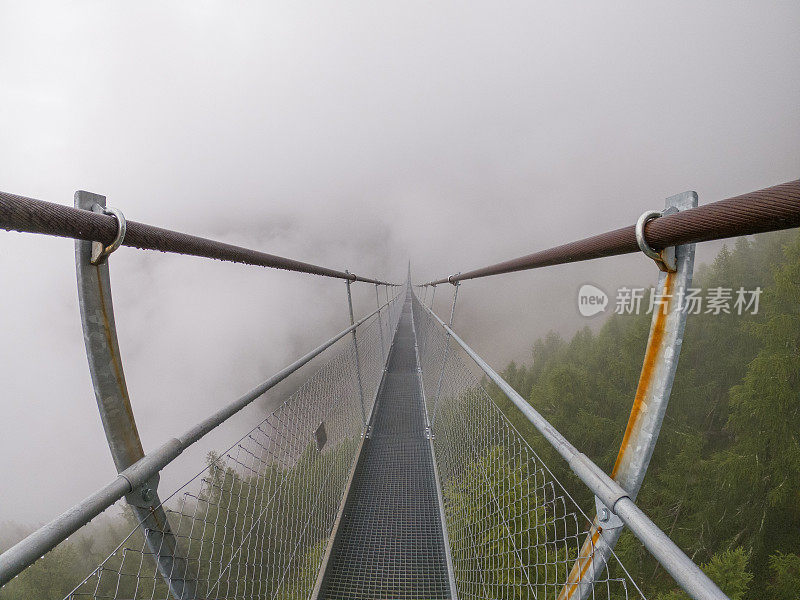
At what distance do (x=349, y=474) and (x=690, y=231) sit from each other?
2446mm

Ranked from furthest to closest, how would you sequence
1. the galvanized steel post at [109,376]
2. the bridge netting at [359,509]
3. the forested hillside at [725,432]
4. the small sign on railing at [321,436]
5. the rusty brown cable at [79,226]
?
1. the forested hillside at [725,432]
2. the small sign on railing at [321,436]
3. the bridge netting at [359,509]
4. the galvanized steel post at [109,376]
5. the rusty brown cable at [79,226]

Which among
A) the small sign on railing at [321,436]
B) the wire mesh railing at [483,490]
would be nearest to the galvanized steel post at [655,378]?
the wire mesh railing at [483,490]

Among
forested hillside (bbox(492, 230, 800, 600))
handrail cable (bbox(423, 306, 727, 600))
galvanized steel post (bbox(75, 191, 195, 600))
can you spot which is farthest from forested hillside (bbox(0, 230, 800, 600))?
handrail cable (bbox(423, 306, 727, 600))

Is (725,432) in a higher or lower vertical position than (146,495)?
lower

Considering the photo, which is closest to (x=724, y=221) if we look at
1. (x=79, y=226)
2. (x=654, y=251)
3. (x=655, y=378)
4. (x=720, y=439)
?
(x=654, y=251)

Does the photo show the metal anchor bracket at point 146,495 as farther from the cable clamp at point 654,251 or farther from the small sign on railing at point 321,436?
the small sign on railing at point 321,436

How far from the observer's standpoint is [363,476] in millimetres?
2553

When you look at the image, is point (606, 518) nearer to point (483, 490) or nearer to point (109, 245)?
point (109, 245)

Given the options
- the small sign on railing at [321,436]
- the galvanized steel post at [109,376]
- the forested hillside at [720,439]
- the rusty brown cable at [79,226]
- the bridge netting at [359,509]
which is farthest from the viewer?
the forested hillside at [720,439]

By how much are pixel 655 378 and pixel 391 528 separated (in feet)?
6.49

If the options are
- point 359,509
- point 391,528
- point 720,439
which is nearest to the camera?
point 391,528

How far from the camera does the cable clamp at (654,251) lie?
0.57 metres

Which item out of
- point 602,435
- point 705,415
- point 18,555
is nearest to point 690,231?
point 18,555

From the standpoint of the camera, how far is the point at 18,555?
0.41 m
